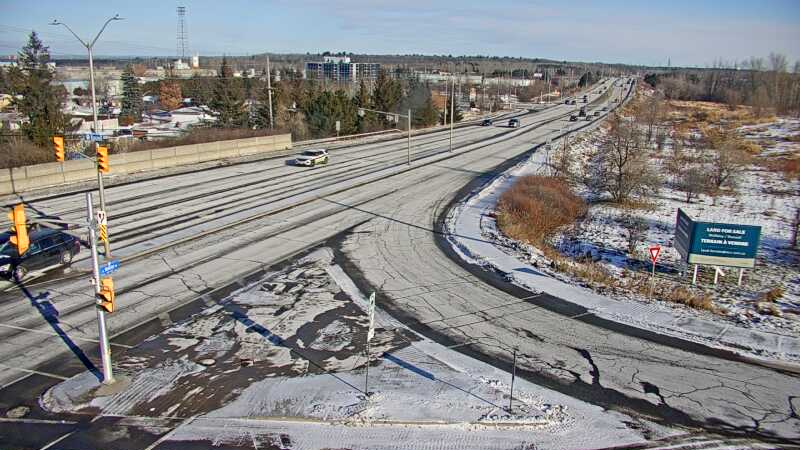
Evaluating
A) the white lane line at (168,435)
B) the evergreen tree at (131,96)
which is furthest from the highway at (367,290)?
the evergreen tree at (131,96)

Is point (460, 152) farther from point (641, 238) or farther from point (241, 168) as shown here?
point (641, 238)

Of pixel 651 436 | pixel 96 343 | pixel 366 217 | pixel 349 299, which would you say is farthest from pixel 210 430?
pixel 366 217

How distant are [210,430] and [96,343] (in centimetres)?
580

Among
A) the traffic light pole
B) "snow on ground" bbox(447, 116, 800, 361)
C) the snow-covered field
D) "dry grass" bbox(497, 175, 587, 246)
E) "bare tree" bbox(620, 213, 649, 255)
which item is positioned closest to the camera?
the traffic light pole

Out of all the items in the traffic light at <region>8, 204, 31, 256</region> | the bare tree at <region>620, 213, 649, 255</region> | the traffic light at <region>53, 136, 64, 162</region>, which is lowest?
the bare tree at <region>620, 213, 649, 255</region>

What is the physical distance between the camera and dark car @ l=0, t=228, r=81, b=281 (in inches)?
765

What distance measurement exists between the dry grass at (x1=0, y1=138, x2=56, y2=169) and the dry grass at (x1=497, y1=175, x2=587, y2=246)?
90.9 ft

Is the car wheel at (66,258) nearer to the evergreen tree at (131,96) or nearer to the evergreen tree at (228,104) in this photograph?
the evergreen tree at (228,104)

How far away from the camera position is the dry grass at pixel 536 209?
97.9ft

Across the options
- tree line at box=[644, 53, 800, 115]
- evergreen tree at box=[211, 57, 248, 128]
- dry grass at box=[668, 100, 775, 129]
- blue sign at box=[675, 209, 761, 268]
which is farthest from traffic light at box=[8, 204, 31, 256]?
tree line at box=[644, 53, 800, 115]

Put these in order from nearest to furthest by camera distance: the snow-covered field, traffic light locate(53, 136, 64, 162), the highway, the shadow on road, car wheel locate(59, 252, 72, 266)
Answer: the highway, the shadow on road, traffic light locate(53, 136, 64, 162), the snow-covered field, car wheel locate(59, 252, 72, 266)

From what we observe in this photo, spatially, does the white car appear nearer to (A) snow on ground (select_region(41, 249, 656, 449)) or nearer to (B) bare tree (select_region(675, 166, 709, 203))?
(B) bare tree (select_region(675, 166, 709, 203))

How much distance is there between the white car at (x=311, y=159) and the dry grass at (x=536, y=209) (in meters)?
16.0

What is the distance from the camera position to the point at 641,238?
100 feet
